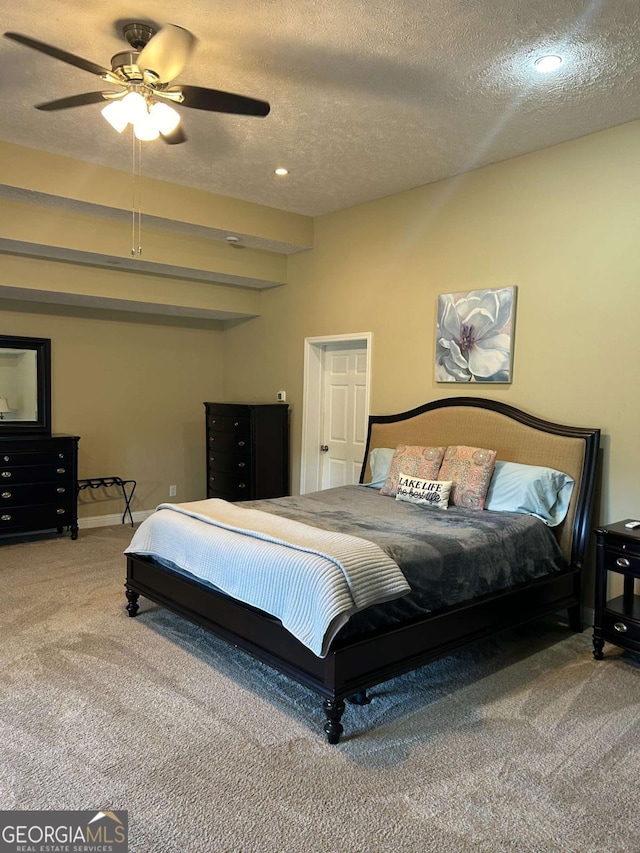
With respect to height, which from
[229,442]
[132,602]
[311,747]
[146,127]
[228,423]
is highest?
[146,127]

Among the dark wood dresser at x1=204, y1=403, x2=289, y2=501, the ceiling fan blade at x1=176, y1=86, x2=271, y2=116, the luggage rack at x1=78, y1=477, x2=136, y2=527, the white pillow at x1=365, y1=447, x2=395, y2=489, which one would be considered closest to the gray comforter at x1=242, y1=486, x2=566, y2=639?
the white pillow at x1=365, y1=447, x2=395, y2=489

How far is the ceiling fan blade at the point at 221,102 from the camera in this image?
2.56 meters

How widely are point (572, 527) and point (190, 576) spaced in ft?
7.62

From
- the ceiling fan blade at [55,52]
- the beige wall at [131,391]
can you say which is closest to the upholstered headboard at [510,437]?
the beige wall at [131,391]

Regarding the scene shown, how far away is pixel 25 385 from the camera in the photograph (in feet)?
18.3

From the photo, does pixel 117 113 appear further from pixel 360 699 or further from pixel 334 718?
pixel 360 699

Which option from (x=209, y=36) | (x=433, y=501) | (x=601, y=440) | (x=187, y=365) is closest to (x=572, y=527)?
(x=601, y=440)

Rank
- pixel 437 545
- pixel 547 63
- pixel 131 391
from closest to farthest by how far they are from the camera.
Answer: pixel 547 63 → pixel 437 545 → pixel 131 391

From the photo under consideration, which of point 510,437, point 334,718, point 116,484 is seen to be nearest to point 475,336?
point 510,437

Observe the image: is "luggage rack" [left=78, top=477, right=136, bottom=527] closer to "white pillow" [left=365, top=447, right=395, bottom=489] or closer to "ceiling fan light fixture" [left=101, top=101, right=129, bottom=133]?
"white pillow" [left=365, top=447, right=395, bottom=489]

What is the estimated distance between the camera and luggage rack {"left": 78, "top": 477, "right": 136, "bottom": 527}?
5977mm

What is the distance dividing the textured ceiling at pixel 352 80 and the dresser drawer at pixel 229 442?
2429 mm

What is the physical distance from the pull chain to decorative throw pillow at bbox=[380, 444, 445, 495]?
2383 millimetres

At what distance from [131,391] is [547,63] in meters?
4.89
